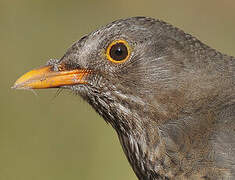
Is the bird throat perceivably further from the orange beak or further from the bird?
the orange beak

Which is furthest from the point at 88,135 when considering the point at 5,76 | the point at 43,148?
the point at 5,76

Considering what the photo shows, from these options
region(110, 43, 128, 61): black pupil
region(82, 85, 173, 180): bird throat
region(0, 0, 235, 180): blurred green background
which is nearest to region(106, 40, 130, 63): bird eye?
region(110, 43, 128, 61): black pupil

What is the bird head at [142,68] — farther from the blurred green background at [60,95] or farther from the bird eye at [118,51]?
the blurred green background at [60,95]

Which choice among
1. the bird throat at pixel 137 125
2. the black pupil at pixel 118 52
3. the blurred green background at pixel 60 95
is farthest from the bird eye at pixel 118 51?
the blurred green background at pixel 60 95

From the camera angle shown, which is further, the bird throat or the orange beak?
the orange beak

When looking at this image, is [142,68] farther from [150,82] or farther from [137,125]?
[137,125]

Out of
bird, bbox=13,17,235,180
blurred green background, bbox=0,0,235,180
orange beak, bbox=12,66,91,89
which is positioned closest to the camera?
bird, bbox=13,17,235,180

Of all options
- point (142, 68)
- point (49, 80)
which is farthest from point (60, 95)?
point (142, 68)

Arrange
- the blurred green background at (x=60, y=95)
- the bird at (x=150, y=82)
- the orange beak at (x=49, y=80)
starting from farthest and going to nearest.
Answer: the blurred green background at (x=60, y=95), the orange beak at (x=49, y=80), the bird at (x=150, y=82)

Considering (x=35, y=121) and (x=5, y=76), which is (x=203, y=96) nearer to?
(x=35, y=121)
